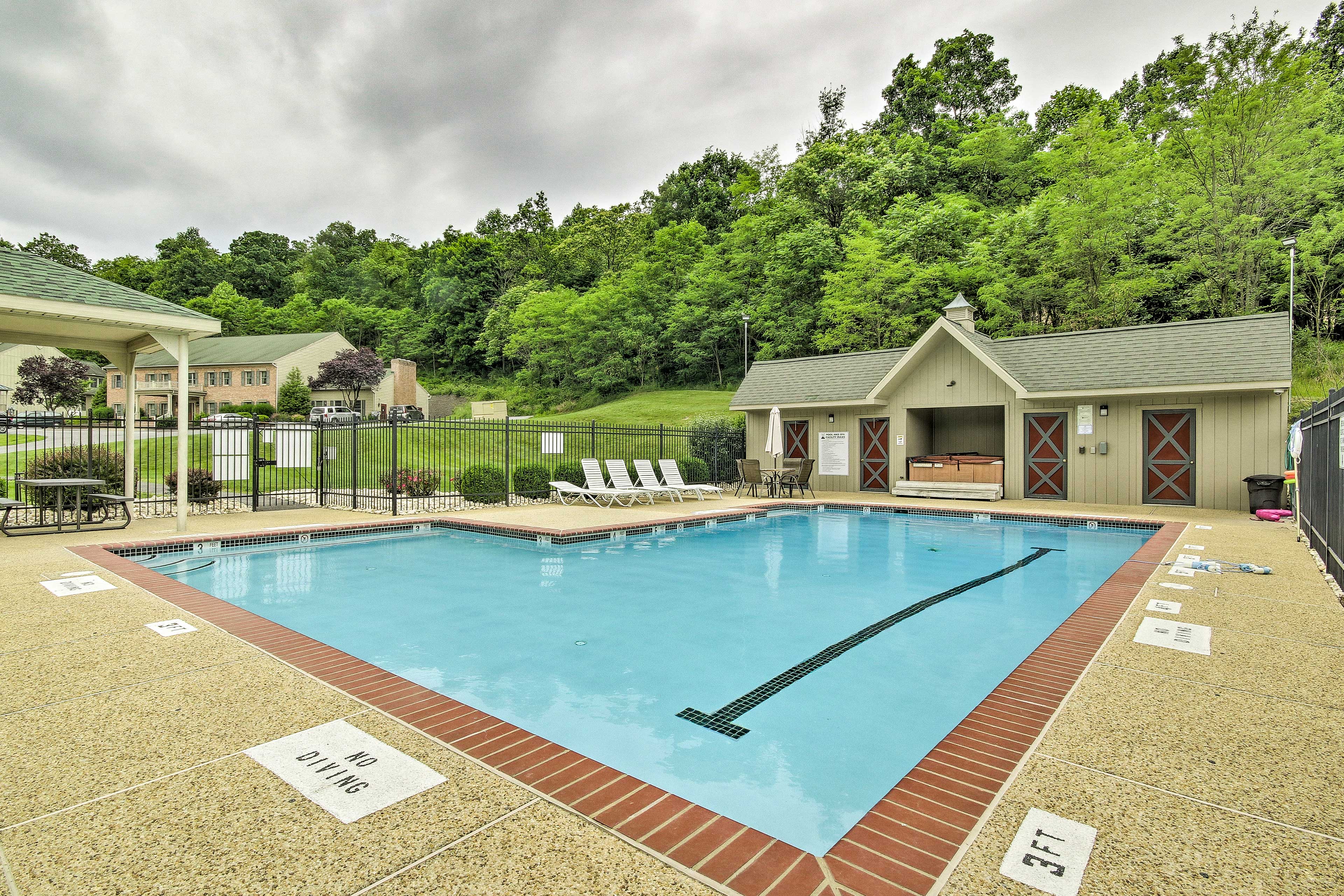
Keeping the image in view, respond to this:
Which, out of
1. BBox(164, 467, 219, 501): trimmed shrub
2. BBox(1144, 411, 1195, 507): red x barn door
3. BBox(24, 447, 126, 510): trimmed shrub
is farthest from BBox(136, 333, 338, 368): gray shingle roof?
BBox(1144, 411, 1195, 507): red x barn door

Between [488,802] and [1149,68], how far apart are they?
4922 centimetres

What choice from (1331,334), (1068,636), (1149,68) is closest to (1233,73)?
(1331,334)

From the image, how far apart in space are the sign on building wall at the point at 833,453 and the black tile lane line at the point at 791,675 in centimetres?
1070

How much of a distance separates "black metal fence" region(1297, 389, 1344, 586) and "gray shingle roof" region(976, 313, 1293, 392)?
5.10 meters

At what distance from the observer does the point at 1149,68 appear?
35719 mm

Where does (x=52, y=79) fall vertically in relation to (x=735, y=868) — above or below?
above

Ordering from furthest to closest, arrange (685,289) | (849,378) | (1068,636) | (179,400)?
(685,289) → (849,378) → (179,400) → (1068,636)

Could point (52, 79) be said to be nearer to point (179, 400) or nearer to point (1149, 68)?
point (179, 400)

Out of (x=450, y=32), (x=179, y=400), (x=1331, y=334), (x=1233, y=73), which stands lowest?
(x=179, y=400)

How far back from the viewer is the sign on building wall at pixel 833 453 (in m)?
17.6

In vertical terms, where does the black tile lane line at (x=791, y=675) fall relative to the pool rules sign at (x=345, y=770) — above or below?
below

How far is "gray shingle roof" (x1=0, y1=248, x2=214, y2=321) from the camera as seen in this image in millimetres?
7762

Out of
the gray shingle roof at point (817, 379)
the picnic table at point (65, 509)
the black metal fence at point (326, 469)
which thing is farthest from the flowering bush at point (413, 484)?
the gray shingle roof at point (817, 379)

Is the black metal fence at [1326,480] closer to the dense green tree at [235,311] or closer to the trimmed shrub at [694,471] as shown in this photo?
the trimmed shrub at [694,471]
